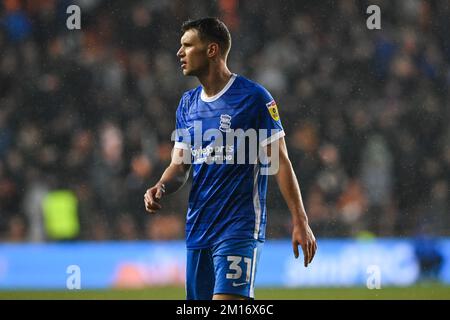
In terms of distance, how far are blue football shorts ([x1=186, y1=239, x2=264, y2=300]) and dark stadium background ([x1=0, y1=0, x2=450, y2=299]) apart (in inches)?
310

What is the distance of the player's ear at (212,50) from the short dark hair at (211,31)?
0.09 ft

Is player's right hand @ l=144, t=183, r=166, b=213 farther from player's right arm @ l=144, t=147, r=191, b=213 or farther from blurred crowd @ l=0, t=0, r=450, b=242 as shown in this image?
blurred crowd @ l=0, t=0, r=450, b=242

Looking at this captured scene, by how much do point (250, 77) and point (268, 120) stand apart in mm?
9675

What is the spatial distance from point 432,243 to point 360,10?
16.6 feet

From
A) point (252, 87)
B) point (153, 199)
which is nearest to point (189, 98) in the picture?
point (252, 87)

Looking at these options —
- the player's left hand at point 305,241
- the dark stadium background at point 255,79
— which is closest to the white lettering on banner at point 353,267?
the dark stadium background at point 255,79

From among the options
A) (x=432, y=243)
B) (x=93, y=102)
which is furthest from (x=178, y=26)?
(x=432, y=243)

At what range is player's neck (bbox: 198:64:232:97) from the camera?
6.22 meters

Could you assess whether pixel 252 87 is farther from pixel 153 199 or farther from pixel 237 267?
pixel 237 267

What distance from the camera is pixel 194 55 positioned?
6195 mm

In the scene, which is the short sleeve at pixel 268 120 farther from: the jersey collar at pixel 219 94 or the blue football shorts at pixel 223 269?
the blue football shorts at pixel 223 269

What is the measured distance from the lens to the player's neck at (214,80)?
6223mm

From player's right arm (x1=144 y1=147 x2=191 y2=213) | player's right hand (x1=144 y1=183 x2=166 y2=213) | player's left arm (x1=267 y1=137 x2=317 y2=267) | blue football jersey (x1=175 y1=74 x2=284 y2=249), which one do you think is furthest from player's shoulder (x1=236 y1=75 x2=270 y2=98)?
player's right hand (x1=144 y1=183 x2=166 y2=213)
